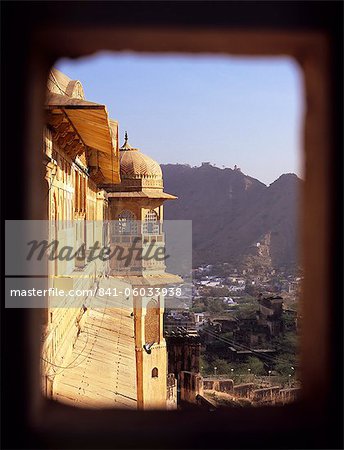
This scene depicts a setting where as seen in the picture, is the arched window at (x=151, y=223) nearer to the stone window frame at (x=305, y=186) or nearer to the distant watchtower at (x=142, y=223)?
the distant watchtower at (x=142, y=223)

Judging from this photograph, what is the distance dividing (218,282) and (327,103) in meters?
45.6

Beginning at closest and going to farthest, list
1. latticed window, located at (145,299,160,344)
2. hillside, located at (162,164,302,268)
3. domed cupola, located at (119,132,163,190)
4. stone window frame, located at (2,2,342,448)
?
A: stone window frame, located at (2,2,342,448) < latticed window, located at (145,299,160,344) < domed cupola, located at (119,132,163,190) < hillside, located at (162,164,302,268)

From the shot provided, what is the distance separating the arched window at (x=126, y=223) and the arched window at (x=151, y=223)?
1.30 feet

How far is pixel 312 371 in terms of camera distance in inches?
70.3

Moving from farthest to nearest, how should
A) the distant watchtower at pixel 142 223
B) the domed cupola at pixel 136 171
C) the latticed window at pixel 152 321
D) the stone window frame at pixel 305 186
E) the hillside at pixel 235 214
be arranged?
the hillside at pixel 235 214, the domed cupola at pixel 136 171, the distant watchtower at pixel 142 223, the latticed window at pixel 152 321, the stone window frame at pixel 305 186

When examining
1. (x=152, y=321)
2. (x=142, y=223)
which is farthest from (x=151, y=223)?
(x=152, y=321)

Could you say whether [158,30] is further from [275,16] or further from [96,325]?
[96,325]

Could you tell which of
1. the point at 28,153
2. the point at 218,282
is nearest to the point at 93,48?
the point at 28,153

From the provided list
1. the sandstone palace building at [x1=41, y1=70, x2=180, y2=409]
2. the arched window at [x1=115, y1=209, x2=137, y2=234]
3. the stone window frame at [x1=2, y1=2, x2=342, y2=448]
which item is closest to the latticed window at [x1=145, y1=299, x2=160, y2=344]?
the sandstone palace building at [x1=41, y1=70, x2=180, y2=409]

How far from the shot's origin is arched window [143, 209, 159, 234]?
67.0 ft

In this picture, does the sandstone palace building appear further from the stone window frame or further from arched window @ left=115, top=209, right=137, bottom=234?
the stone window frame

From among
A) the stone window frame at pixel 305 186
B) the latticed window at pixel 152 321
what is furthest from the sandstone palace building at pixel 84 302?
the stone window frame at pixel 305 186

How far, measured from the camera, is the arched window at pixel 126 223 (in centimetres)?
2053

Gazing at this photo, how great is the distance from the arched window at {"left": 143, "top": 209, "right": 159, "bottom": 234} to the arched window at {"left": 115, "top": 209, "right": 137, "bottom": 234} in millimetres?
397
